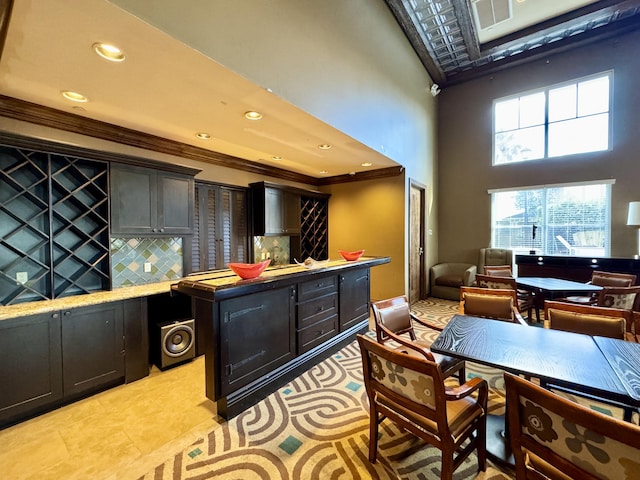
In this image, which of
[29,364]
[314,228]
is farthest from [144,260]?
[314,228]

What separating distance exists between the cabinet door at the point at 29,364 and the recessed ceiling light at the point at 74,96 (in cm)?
181

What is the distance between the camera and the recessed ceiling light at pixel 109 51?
5.47 ft

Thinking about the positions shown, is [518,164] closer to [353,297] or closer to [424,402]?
[353,297]

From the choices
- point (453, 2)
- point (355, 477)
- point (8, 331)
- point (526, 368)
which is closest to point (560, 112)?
point (453, 2)

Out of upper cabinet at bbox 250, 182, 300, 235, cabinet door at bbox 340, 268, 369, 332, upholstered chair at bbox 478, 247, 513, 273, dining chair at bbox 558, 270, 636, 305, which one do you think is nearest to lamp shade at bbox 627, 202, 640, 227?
dining chair at bbox 558, 270, 636, 305

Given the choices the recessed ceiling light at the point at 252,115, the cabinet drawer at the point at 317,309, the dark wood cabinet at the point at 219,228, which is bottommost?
the cabinet drawer at the point at 317,309

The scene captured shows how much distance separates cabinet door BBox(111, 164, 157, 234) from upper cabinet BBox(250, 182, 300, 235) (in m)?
1.69

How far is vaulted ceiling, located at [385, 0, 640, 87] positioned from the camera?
4.48 m

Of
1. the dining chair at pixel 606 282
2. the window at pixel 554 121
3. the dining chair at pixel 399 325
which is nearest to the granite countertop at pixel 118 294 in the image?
the dining chair at pixel 399 325

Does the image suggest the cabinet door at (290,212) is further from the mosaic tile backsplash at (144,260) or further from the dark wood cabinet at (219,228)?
the mosaic tile backsplash at (144,260)

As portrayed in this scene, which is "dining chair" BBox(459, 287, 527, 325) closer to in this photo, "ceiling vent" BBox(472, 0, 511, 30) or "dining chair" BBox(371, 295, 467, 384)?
"dining chair" BBox(371, 295, 467, 384)

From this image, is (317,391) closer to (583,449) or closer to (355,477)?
(355,477)

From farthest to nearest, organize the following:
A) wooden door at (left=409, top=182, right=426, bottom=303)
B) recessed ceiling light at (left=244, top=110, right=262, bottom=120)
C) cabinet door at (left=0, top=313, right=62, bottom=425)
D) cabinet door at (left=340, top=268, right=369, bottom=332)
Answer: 1. wooden door at (left=409, top=182, right=426, bottom=303)
2. cabinet door at (left=340, top=268, right=369, bottom=332)
3. recessed ceiling light at (left=244, top=110, right=262, bottom=120)
4. cabinet door at (left=0, top=313, right=62, bottom=425)

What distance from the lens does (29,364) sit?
214 centimetres
